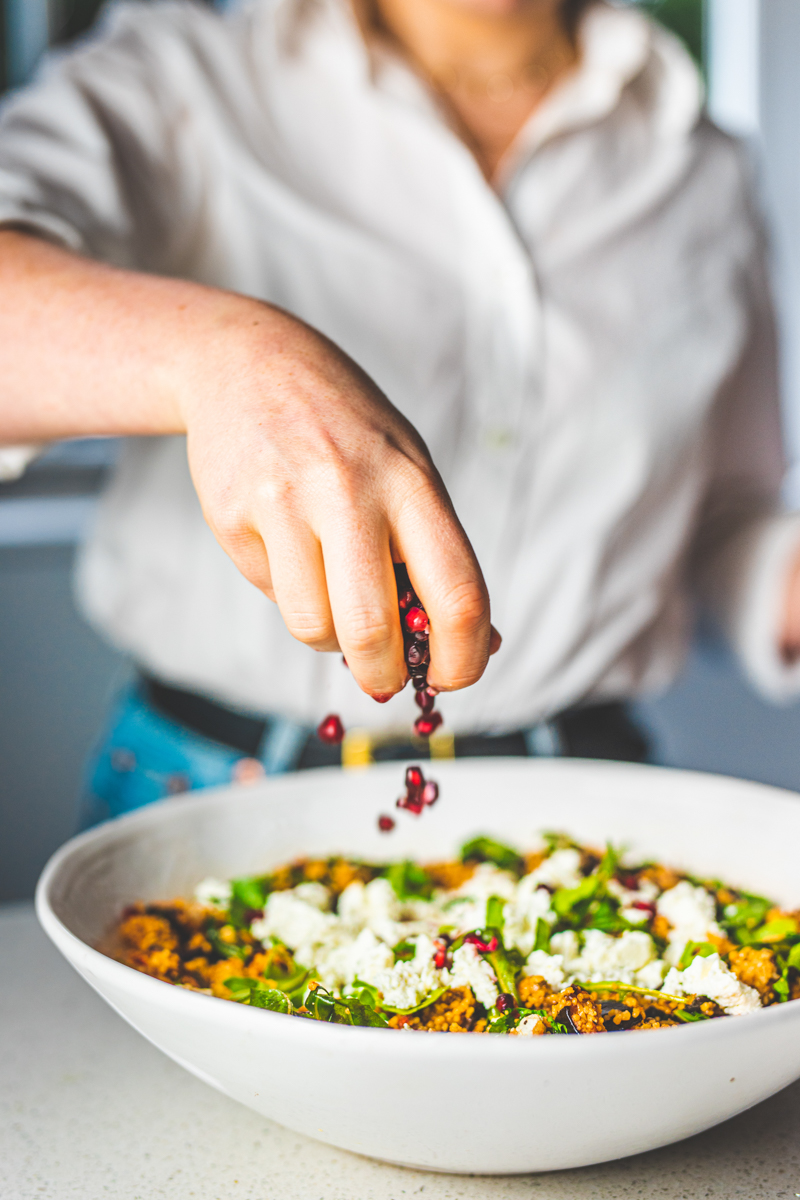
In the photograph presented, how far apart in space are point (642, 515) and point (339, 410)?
2.51 feet

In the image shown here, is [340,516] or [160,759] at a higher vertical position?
[340,516]

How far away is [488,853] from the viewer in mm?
799

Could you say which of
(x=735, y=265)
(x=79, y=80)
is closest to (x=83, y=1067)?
(x=79, y=80)

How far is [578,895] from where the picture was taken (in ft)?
2.12

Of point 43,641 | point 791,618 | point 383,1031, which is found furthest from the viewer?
point 43,641

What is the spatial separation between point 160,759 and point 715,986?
0.79 m

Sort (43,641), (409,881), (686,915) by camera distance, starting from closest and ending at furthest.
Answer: (686,915)
(409,881)
(43,641)

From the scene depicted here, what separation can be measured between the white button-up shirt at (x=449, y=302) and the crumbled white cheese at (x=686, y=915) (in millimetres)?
429

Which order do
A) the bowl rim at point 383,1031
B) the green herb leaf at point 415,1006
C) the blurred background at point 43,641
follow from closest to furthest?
the bowl rim at point 383,1031
the green herb leaf at point 415,1006
the blurred background at point 43,641

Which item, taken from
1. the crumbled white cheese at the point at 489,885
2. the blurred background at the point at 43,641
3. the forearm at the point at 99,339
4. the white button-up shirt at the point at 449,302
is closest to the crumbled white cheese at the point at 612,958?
the crumbled white cheese at the point at 489,885

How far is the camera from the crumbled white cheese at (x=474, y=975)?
0.53 meters

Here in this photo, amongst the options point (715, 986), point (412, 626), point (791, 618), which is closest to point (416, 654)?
point (412, 626)

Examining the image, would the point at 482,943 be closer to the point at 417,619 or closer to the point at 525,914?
the point at 525,914

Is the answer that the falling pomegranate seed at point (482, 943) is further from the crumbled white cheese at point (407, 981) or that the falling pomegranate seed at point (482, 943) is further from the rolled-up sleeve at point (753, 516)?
the rolled-up sleeve at point (753, 516)
